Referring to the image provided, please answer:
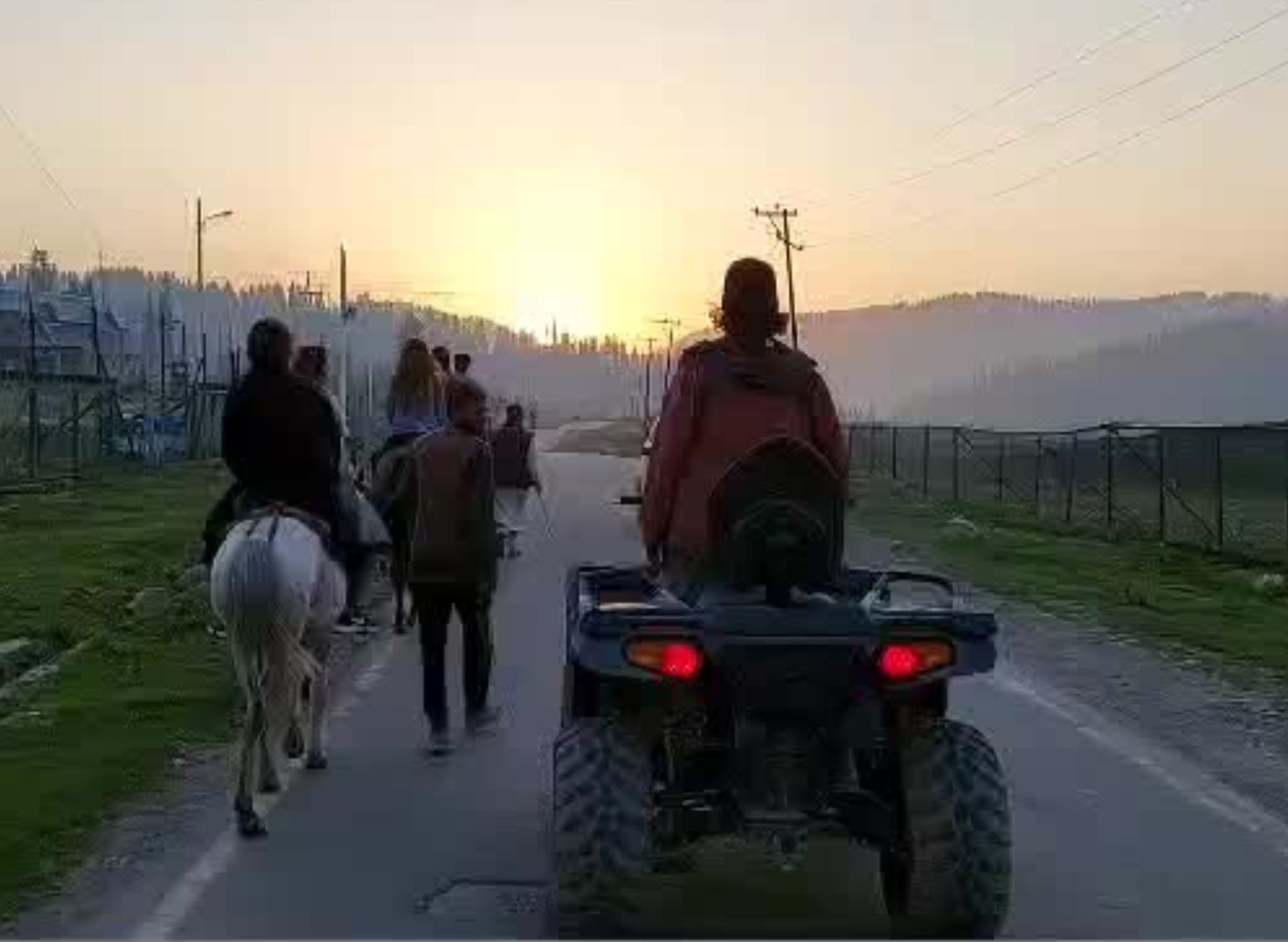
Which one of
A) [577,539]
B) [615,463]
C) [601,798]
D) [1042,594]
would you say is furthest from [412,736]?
[615,463]

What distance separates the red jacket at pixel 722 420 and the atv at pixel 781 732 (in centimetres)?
30

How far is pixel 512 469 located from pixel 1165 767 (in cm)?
1242

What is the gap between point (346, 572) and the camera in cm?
972

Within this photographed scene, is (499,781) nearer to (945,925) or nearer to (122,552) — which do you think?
(945,925)

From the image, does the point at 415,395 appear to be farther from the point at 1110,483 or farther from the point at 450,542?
the point at 1110,483

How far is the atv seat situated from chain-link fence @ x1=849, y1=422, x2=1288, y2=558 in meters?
16.3

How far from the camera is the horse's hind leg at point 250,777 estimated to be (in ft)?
26.2

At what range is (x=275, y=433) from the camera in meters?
8.97

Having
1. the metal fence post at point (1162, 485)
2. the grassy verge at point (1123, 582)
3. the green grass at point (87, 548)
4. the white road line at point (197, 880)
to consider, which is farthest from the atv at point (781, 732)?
the metal fence post at point (1162, 485)

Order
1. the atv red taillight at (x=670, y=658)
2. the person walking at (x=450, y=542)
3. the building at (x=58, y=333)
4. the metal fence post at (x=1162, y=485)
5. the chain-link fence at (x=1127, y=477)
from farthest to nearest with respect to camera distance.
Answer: the building at (x=58, y=333) < the chain-link fence at (x=1127, y=477) < the metal fence post at (x=1162, y=485) < the person walking at (x=450, y=542) < the atv red taillight at (x=670, y=658)

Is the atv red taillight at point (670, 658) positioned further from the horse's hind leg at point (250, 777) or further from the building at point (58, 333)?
the building at point (58, 333)

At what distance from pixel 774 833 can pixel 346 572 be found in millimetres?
4358

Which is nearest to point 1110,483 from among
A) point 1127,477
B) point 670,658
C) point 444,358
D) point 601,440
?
point 444,358

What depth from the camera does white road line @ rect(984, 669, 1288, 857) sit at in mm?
8469
